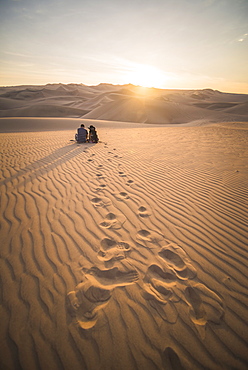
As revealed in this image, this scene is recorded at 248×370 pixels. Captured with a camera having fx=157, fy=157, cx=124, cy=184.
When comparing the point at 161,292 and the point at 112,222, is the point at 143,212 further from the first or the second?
the point at 161,292

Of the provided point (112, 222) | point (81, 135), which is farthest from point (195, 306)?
point (81, 135)

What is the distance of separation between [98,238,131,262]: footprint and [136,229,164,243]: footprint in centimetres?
28

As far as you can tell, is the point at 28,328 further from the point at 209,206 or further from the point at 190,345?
Answer: the point at 209,206

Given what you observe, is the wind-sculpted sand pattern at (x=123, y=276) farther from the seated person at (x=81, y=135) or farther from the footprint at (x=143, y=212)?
the seated person at (x=81, y=135)

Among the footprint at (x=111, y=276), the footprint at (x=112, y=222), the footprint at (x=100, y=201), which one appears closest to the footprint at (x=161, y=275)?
the footprint at (x=111, y=276)

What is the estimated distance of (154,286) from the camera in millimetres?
1812

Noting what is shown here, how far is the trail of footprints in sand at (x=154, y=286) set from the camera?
5.18ft

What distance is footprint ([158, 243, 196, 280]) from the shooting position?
1943mm

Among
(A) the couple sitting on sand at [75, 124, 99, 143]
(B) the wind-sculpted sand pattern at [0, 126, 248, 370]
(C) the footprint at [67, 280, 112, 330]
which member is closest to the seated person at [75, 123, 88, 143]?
(A) the couple sitting on sand at [75, 124, 99, 143]

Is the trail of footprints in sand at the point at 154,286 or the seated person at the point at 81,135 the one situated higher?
the seated person at the point at 81,135

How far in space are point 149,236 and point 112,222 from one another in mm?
681

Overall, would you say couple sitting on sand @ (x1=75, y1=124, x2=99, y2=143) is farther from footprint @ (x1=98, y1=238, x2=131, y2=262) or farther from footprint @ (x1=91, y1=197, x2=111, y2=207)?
footprint @ (x1=98, y1=238, x2=131, y2=262)

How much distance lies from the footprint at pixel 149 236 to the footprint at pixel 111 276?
1.86ft

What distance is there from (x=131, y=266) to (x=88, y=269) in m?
0.54
